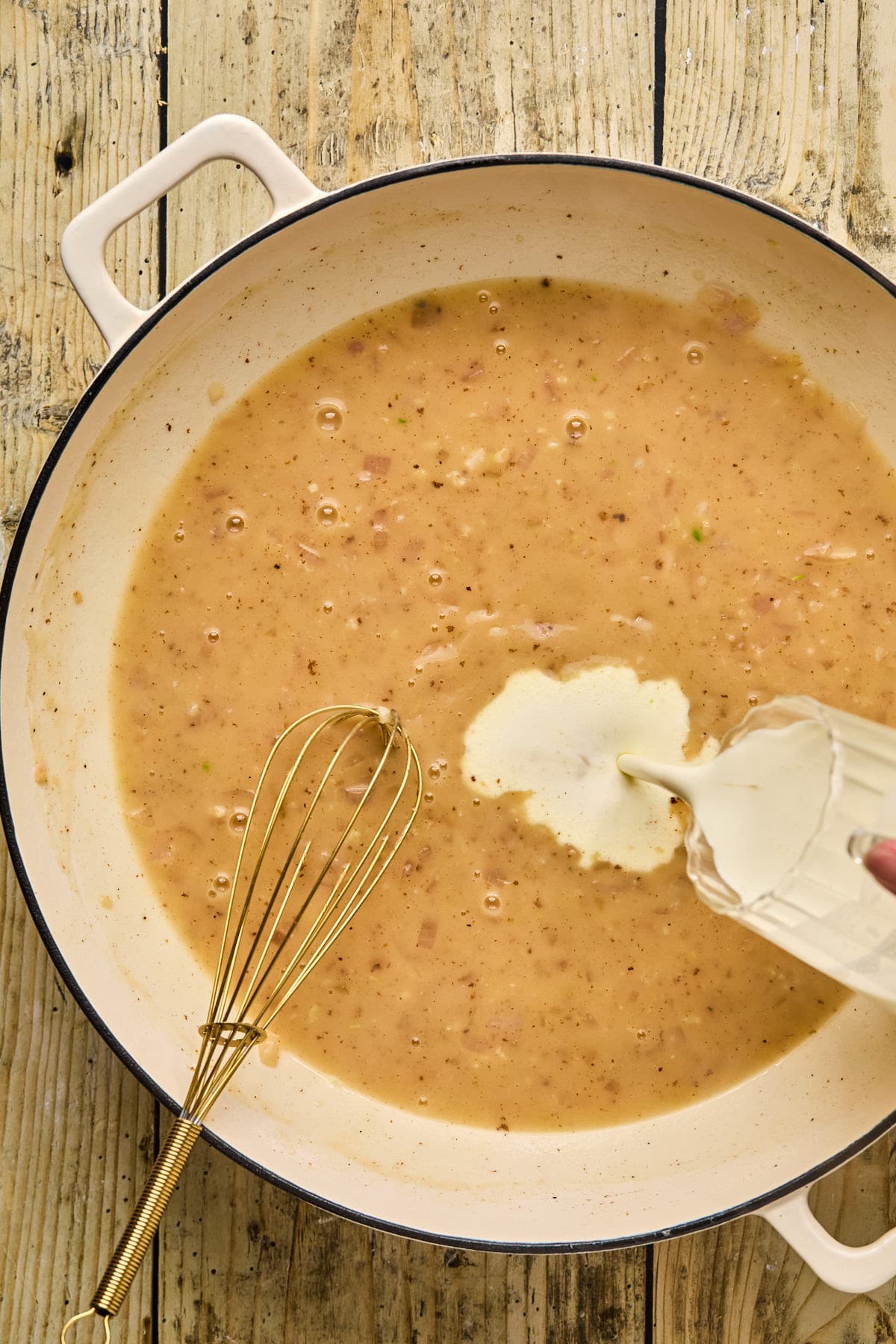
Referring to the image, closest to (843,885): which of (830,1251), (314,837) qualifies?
(830,1251)

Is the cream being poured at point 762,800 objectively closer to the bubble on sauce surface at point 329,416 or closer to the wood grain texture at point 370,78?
the bubble on sauce surface at point 329,416

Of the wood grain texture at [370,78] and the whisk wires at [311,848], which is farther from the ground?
the wood grain texture at [370,78]

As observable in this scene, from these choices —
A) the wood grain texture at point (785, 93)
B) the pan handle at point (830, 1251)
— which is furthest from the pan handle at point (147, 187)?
the pan handle at point (830, 1251)

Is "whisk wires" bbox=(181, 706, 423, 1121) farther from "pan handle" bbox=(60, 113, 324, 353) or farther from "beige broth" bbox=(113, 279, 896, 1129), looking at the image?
"pan handle" bbox=(60, 113, 324, 353)

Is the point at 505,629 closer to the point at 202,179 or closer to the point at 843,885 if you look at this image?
the point at 843,885

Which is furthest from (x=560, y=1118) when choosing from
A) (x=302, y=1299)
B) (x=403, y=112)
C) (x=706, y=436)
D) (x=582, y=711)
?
(x=403, y=112)

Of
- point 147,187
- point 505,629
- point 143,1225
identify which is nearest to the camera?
point 143,1225

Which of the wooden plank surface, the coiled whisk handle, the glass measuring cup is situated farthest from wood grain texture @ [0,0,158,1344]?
the glass measuring cup
